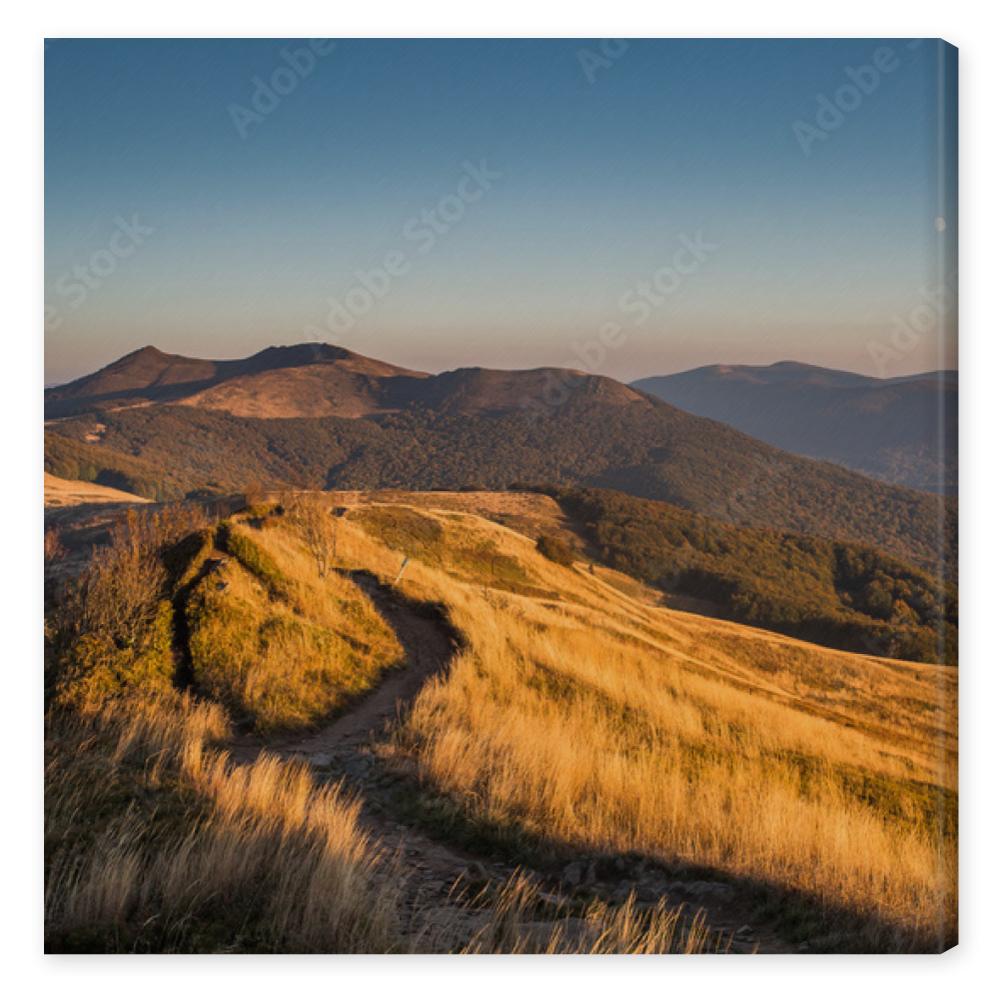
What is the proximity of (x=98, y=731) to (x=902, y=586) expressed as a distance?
2517cm

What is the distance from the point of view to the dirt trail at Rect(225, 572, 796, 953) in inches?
222

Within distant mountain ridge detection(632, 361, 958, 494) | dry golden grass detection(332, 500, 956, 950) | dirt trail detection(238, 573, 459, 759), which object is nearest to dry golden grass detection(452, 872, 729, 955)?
dry golden grass detection(332, 500, 956, 950)

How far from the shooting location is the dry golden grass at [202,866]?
4855mm

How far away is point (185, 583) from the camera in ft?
29.9

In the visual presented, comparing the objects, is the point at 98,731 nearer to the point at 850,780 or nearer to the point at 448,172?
the point at 448,172

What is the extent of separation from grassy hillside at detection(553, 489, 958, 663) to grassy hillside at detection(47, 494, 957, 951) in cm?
1853

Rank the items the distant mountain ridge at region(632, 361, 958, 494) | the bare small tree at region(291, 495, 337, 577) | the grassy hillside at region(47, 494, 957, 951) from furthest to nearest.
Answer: the bare small tree at region(291, 495, 337, 577) < the distant mountain ridge at region(632, 361, 958, 494) < the grassy hillside at region(47, 494, 957, 951)

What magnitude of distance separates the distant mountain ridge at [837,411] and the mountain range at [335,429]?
714mm
